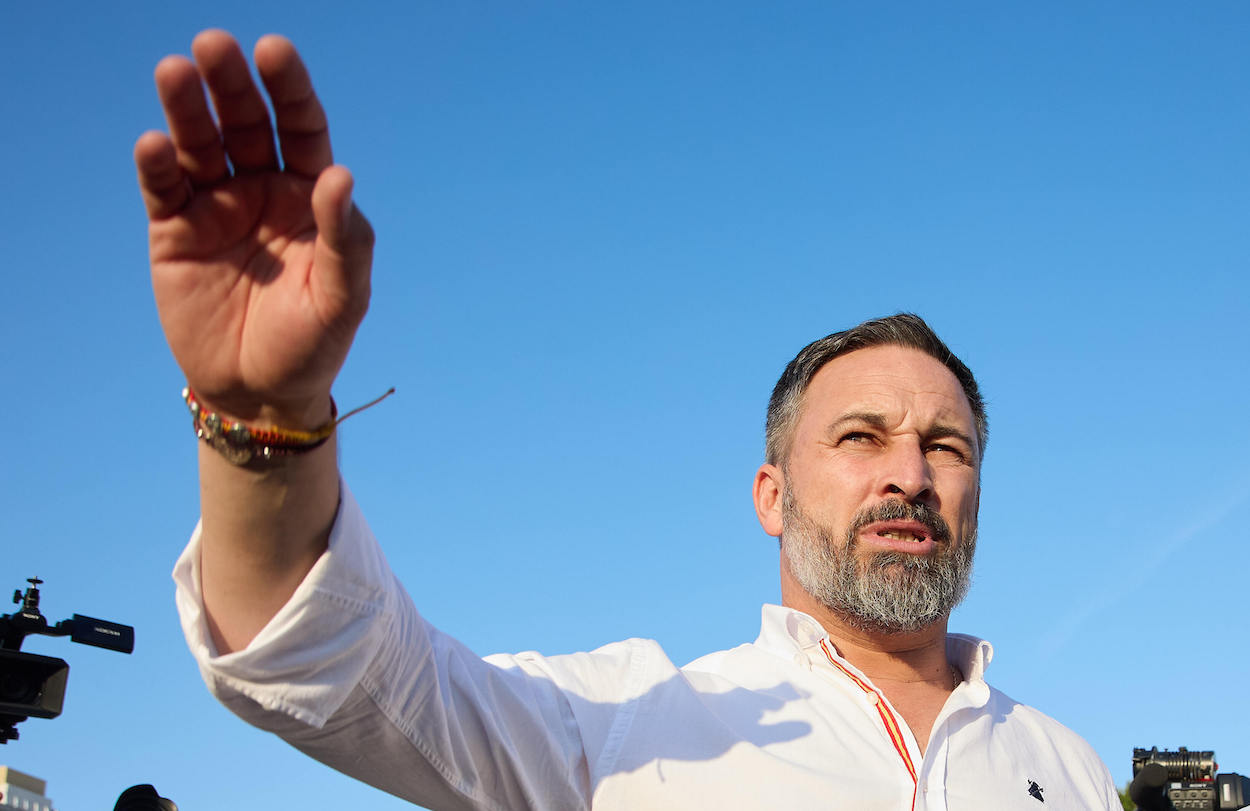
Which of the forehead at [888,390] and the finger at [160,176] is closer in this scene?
the finger at [160,176]

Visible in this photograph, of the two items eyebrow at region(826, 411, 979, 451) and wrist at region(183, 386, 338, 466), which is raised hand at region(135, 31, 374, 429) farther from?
eyebrow at region(826, 411, 979, 451)

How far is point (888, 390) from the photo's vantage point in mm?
4445

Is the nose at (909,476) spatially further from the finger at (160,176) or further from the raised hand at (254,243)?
the finger at (160,176)

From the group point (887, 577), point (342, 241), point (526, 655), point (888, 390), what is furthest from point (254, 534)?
point (888, 390)

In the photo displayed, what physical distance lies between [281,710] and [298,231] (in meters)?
0.98

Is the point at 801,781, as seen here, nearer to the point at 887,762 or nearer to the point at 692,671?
the point at 887,762

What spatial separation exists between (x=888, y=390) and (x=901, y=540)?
0.63 meters

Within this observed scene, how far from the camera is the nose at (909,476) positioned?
4.12 metres

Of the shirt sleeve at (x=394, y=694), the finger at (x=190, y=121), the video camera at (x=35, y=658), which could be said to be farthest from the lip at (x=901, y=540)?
the video camera at (x=35, y=658)

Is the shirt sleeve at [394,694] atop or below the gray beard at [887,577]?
below

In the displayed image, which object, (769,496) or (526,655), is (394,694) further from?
(769,496)

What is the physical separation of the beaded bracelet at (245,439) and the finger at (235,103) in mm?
482

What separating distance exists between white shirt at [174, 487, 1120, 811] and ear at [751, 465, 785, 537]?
0.61 meters

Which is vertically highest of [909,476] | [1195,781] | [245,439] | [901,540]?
[909,476]
